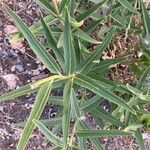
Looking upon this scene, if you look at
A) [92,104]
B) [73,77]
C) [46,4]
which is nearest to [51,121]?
[92,104]

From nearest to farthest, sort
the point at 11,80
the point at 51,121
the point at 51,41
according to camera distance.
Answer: the point at 51,41, the point at 51,121, the point at 11,80

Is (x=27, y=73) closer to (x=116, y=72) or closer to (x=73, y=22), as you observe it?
(x=116, y=72)

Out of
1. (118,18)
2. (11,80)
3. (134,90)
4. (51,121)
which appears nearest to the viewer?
(134,90)

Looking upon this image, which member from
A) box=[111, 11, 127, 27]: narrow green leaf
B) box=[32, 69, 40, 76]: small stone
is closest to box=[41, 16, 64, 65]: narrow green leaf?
box=[111, 11, 127, 27]: narrow green leaf

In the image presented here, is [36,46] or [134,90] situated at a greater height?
[36,46]

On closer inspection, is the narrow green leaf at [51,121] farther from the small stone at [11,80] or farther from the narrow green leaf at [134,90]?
the small stone at [11,80]

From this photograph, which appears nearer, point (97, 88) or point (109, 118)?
point (97, 88)

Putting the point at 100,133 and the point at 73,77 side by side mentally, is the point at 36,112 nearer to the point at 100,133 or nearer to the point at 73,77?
the point at 73,77

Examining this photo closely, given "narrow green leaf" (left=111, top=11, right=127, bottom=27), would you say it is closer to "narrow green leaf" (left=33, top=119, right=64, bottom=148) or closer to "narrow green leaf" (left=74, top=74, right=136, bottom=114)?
"narrow green leaf" (left=74, top=74, right=136, bottom=114)

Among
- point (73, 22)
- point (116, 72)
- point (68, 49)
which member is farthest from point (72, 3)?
point (116, 72)
